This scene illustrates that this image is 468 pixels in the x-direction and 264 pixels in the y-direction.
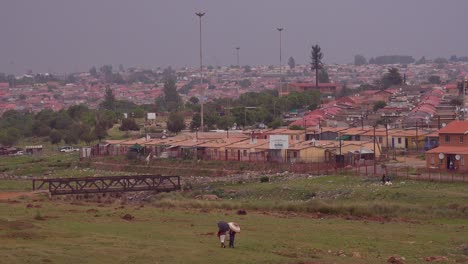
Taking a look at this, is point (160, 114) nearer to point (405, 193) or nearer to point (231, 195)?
point (231, 195)

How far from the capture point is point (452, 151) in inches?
1766

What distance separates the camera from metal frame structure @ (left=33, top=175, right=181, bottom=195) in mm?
43247

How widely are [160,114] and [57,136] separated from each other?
83.9 ft

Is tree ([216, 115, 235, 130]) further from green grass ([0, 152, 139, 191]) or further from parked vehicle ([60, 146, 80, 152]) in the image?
green grass ([0, 152, 139, 191])

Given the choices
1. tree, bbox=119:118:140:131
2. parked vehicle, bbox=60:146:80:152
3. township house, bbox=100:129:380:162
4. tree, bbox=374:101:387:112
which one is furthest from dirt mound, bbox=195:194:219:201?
tree, bbox=374:101:387:112

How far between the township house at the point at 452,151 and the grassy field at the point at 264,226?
4375 mm

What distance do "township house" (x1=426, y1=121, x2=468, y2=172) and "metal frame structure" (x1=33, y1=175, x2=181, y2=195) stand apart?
498 inches

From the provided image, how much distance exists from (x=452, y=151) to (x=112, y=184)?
17.1 m

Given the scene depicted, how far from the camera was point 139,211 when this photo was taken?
108 feet

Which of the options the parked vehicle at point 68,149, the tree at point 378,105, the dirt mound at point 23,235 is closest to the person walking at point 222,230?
the dirt mound at point 23,235

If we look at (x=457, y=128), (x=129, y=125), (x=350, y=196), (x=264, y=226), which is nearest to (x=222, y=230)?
(x=264, y=226)

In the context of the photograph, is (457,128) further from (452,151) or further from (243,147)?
(243,147)

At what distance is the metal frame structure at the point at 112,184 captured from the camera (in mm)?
43247

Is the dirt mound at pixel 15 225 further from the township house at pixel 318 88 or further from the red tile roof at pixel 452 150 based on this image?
the township house at pixel 318 88
